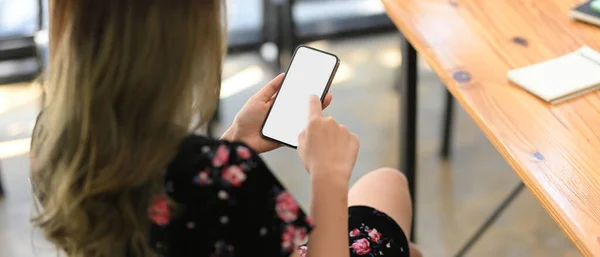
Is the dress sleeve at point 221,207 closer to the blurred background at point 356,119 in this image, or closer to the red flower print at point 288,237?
the red flower print at point 288,237

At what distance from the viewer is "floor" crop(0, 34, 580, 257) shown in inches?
64.6

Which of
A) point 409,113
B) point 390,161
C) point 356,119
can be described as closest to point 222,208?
point 409,113

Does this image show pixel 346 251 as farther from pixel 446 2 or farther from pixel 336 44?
pixel 336 44

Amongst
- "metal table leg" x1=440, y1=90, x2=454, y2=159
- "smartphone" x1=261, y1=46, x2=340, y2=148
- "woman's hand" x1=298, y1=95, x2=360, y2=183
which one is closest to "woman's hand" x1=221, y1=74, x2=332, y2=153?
"smartphone" x1=261, y1=46, x2=340, y2=148

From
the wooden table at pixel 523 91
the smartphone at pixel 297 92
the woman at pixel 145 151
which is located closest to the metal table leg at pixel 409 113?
the wooden table at pixel 523 91

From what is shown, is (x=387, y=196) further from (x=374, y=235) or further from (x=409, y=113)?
(x=409, y=113)

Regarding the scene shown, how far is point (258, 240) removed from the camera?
2.44ft

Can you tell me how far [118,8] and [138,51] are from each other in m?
0.04

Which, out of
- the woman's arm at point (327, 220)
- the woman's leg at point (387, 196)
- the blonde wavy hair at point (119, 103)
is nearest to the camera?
the blonde wavy hair at point (119, 103)

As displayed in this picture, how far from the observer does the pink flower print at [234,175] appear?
0.72 meters

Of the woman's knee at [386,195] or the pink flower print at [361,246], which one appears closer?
the pink flower print at [361,246]

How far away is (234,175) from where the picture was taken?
2.36 ft

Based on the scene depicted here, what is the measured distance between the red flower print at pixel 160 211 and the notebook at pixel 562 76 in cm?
56

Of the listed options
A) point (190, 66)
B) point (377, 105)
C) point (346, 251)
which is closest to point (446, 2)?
point (346, 251)
